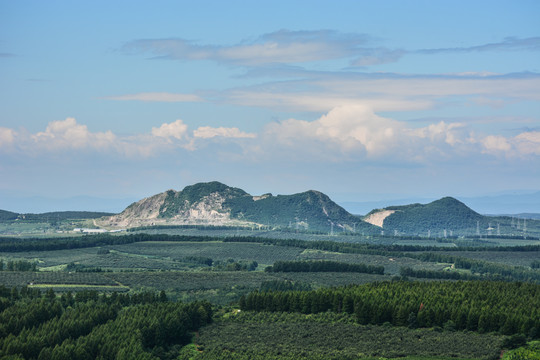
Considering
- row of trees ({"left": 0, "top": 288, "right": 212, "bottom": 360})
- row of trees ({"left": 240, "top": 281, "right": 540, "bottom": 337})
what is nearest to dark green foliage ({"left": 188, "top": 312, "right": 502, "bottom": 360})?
row of trees ({"left": 240, "top": 281, "right": 540, "bottom": 337})

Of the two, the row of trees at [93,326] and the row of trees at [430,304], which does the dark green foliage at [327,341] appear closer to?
the row of trees at [430,304]

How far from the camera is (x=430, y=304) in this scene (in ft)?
548

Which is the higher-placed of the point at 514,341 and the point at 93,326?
the point at 514,341

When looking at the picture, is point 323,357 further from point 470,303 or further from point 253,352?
point 470,303

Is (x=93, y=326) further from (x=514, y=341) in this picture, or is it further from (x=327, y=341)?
(x=514, y=341)

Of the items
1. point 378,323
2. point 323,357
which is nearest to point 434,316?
point 378,323

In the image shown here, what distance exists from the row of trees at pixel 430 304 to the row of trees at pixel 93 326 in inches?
778

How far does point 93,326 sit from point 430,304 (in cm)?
6331

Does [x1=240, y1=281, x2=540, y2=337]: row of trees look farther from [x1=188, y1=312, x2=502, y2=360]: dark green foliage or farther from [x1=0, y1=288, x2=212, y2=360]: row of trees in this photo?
[x1=0, y1=288, x2=212, y2=360]: row of trees

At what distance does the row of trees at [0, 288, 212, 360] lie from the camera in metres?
137

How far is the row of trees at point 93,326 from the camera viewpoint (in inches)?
5404

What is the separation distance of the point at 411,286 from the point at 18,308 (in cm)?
8397

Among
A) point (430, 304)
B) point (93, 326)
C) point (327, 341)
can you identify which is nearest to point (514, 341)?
point (430, 304)

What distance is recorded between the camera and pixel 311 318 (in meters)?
173
